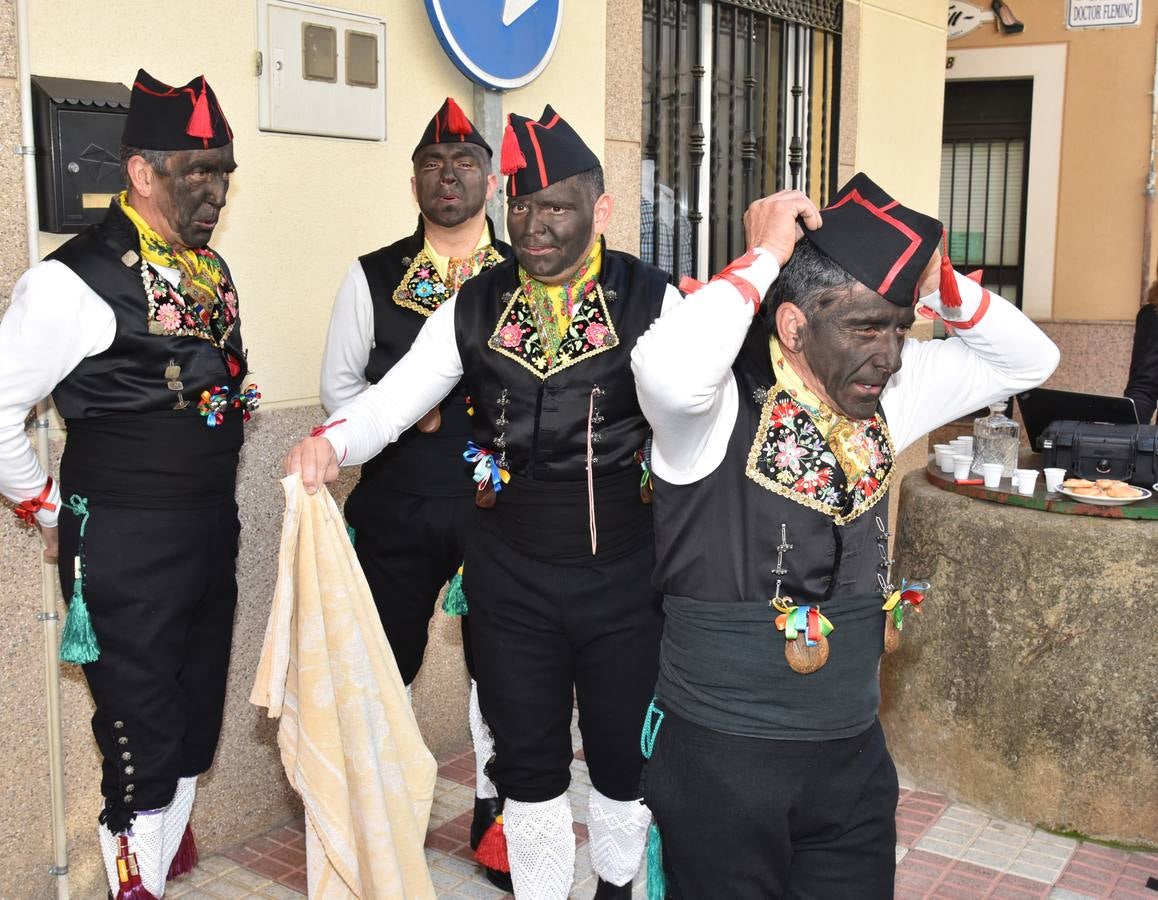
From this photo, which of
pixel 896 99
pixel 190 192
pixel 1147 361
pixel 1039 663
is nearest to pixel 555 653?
pixel 190 192

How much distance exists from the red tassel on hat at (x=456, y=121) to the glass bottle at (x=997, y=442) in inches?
82.2

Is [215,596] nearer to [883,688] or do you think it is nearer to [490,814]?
[490,814]

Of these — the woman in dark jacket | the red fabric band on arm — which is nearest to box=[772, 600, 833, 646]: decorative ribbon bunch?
the red fabric band on arm

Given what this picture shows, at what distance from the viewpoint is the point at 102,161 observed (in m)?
3.60

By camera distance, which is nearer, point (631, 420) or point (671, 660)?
A: point (671, 660)

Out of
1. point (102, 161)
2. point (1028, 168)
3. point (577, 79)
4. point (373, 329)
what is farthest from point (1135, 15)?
point (102, 161)

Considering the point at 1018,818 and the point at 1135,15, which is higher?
the point at 1135,15

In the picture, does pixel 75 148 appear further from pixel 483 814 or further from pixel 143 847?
pixel 483 814

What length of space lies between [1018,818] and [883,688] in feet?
2.21

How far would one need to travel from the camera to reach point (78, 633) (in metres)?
3.32

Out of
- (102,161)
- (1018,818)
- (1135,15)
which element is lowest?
(1018,818)

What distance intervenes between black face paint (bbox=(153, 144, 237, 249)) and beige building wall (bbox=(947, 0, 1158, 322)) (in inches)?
417

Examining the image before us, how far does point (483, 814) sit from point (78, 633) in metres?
1.49

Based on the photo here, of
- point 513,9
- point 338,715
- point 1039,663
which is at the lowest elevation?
point 1039,663
